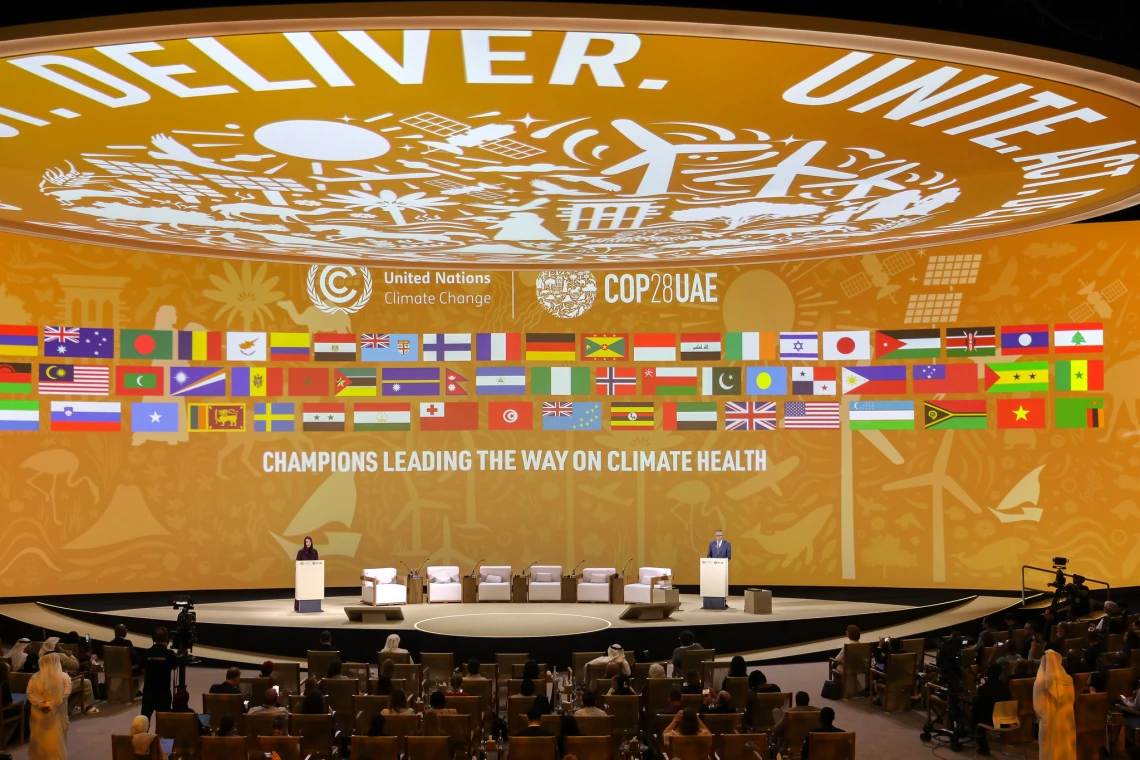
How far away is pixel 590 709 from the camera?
892 cm

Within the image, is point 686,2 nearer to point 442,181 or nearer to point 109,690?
point 442,181

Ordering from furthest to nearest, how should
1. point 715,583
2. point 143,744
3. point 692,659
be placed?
point 715,583 < point 692,659 < point 143,744

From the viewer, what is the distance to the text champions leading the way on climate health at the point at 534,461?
696 inches

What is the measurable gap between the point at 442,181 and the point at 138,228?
5219 millimetres

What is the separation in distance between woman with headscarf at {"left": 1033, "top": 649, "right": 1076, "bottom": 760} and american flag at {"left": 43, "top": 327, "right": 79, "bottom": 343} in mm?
14573

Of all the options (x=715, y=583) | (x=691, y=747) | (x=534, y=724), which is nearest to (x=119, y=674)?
(x=534, y=724)

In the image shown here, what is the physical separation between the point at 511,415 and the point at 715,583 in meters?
4.52

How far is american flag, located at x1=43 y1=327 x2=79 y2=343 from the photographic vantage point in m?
16.7

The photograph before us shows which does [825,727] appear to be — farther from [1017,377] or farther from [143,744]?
[1017,377]

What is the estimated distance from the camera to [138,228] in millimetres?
12906

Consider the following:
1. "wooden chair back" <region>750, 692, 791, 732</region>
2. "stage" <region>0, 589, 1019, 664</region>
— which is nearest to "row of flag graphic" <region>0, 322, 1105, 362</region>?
"stage" <region>0, 589, 1019, 664</region>

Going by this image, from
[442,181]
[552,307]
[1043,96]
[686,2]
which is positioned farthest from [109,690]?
[1043,96]

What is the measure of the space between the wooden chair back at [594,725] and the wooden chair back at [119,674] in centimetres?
622

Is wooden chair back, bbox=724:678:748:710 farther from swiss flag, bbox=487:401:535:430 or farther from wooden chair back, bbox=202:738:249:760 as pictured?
swiss flag, bbox=487:401:535:430
